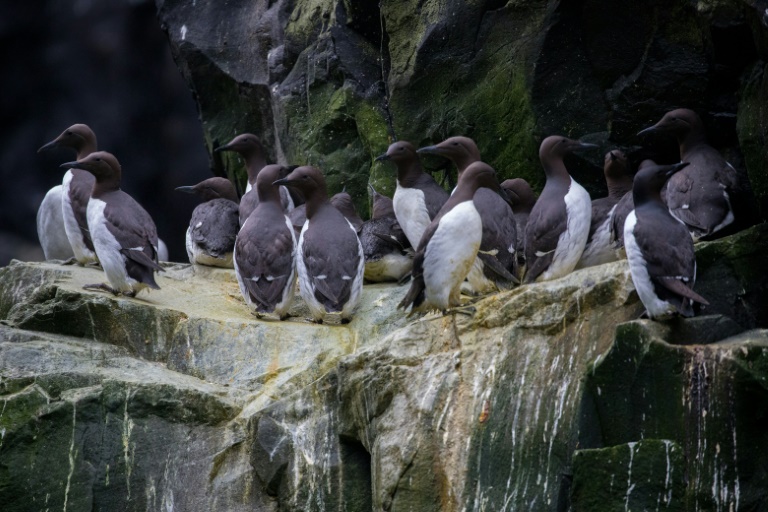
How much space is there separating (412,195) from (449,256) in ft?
6.83

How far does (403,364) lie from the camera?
620 cm

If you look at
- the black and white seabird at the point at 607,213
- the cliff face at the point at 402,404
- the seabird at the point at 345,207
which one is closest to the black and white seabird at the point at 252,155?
the seabird at the point at 345,207

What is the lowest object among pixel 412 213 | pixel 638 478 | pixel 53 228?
pixel 638 478

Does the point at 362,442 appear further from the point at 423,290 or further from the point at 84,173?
the point at 84,173

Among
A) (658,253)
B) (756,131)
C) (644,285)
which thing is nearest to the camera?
(644,285)

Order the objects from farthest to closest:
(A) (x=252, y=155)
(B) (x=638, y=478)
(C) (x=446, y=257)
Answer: (A) (x=252, y=155), (C) (x=446, y=257), (B) (x=638, y=478)

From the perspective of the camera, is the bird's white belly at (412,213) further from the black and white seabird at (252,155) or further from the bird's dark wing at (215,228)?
the black and white seabird at (252,155)

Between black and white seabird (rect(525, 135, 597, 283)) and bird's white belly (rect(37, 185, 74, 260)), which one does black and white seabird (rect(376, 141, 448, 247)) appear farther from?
bird's white belly (rect(37, 185, 74, 260))

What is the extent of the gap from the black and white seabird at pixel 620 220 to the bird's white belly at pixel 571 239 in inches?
6.9

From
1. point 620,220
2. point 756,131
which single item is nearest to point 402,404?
point 620,220

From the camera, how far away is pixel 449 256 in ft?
22.2

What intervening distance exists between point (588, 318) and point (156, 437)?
2.60 meters

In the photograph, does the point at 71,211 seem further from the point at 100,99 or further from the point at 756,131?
the point at 100,99

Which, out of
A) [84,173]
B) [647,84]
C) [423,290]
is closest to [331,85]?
[84,173]
